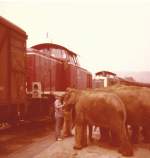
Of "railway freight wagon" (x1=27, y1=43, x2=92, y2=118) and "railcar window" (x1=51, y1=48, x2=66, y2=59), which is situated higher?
"railcar window" (x1=51, y1=48, x2=66, y2=59)

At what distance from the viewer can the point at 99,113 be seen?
8570mm

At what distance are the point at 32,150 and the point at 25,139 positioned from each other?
86.8 inches

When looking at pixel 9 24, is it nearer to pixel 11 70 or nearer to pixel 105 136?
pixel 11 70

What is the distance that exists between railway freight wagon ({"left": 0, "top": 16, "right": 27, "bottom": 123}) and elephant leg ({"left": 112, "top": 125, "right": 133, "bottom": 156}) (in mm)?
3581

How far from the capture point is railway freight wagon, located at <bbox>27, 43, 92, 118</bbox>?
14820 mm

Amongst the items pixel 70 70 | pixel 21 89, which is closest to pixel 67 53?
pixel 70 70

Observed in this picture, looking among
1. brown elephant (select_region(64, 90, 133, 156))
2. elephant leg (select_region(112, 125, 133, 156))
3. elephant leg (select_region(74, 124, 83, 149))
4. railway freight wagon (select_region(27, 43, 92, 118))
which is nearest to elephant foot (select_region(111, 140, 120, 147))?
brown elephant (select_region(64, 90, 133, 156))

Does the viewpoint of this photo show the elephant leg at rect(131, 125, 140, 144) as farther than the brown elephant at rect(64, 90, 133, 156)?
Yes

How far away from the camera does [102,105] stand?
8.46 m

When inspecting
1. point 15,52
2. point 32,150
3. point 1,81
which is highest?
point 15,52

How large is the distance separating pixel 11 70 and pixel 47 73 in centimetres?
590

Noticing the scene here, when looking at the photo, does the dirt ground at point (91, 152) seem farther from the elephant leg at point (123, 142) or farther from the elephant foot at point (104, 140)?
the elephant foot at point (104, 140)

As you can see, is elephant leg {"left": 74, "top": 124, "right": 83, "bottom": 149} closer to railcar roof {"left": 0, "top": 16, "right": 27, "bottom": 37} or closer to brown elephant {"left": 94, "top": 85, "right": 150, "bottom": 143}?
brown elephant {"left": 94, "top": 85, "right": 150, "bottom": 143}

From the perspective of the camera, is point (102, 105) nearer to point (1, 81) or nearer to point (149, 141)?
point (149, 141)
